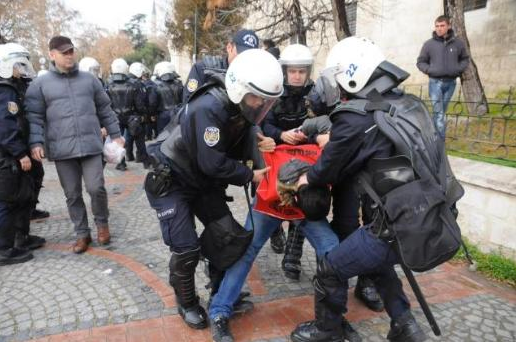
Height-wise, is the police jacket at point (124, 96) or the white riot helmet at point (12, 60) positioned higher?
the white riot helmet at point (12, 60)

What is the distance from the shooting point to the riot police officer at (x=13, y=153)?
3.82m

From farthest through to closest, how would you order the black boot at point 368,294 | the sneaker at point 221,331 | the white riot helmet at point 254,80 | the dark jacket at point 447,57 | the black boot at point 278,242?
the dark jacket at point 447,57, the black boot at point 278,242, the black boot at point 368,294, the sneaker at point 221,331, the white riot helmet at point 254,80

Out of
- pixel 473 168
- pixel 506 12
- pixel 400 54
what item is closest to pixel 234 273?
pixel 473 168

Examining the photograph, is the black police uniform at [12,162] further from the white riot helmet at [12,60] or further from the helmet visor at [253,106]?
the helmet visor at [253,106]

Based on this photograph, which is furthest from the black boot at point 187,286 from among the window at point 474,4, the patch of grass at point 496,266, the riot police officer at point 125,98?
the window at point 474,4

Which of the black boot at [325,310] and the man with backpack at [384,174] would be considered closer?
the man with backpack at [384,174]

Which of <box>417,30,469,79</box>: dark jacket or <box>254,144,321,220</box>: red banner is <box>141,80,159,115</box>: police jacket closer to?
<box>417,30,469,79</box>: dark jacket

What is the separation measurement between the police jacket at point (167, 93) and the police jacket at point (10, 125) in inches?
Answer: 182

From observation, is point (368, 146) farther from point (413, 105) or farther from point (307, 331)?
point (307, 331)

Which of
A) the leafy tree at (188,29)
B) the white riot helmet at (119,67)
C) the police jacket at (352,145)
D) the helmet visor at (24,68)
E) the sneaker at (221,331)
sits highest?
the leafy tree at (188,29)

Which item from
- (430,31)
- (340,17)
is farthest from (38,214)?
(430,31)

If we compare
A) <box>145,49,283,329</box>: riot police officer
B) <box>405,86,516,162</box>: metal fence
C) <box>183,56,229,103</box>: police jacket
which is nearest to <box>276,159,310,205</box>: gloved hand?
<box>145,49,283,329</box>: riot police officer

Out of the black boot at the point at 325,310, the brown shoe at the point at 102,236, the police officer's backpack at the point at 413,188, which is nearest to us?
the police officer's backpack at the point at 413,188

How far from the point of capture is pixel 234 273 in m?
2.96
